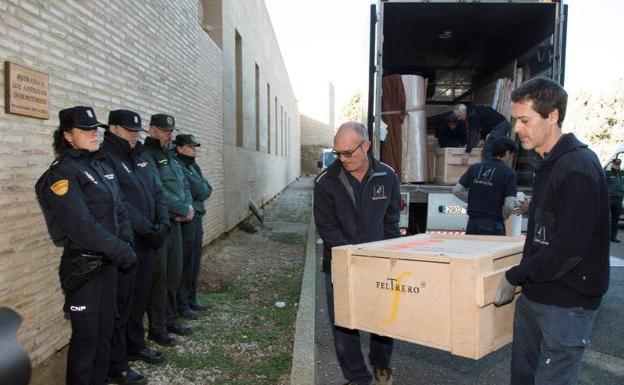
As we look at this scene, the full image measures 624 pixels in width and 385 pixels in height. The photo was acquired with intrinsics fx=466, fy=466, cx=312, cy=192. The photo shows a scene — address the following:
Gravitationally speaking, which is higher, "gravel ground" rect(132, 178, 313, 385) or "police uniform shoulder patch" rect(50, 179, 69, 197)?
"police uniform shoulder patch" rect(50, 179, 69, 197)

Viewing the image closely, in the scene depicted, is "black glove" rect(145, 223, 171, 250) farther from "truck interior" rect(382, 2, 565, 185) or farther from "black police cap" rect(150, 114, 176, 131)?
"truck interior" rect(382, 2, 565, 185)

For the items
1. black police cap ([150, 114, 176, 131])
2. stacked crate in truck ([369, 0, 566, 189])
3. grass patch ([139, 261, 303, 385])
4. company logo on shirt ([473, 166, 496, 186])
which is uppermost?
stacked crate in truck ([369, 0, 566, 189])

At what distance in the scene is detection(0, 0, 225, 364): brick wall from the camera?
3.02 metres

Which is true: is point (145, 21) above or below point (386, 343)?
above

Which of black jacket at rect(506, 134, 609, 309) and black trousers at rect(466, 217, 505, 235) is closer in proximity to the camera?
black jacket at rect(506, 134, 609, 309)

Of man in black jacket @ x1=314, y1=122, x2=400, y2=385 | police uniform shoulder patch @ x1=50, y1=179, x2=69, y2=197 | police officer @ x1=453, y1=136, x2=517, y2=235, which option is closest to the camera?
police uniform shoulder patch @ x1=50, y1=179, x2=69, y2=197

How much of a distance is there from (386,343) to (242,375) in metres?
1.21

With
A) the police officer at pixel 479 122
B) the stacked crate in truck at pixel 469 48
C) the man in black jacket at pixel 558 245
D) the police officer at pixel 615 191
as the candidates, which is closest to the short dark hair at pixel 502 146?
the police officer at pixel 479 122

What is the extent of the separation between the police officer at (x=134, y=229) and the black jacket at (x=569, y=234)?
8.54 ft

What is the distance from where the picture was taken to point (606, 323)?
4.84m

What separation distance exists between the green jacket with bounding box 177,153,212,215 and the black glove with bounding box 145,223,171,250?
1165 mm

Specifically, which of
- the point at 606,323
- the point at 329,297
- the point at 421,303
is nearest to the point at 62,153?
the point at 329,297

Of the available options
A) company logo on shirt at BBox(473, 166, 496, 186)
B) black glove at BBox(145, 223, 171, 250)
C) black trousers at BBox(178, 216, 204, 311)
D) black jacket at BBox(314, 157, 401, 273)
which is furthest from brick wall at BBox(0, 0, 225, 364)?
company logo on shirt at BBox(473, 166, 496, 186)

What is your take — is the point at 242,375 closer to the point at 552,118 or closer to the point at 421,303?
the point at 421,303
